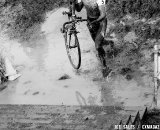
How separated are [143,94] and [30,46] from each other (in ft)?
19.1

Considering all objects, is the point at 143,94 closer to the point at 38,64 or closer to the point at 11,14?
the point at 38,64

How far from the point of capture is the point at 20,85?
32.7 ft

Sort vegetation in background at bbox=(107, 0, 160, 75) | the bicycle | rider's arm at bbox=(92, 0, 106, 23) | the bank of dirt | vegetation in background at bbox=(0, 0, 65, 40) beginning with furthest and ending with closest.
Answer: vegetation in background at bbox=(0, 0, 65, 40)
vegetation in background at bbox=(107, 0, 160, 75)
the bicycle
rider's arm at bbox=(92, 0, 106, 23)
the bank of dirt

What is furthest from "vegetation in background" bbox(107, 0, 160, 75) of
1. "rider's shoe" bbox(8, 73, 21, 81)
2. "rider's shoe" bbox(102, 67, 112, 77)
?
"rider's shoe" bbox(8, 73, 21, 81)

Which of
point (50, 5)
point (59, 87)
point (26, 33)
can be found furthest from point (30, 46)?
point (59, 87)

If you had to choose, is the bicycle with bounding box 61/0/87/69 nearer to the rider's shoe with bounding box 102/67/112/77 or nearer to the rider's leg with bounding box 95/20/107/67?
the rider's leg with bounding box 95/20/107/67

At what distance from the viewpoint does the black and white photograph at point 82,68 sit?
6715mm

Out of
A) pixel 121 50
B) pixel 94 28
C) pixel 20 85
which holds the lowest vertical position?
pixel 20 85

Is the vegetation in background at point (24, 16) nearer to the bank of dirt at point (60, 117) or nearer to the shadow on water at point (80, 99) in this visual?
the shadow on water at point (80, 99)

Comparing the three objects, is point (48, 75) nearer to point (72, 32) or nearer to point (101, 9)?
point (72, 32)

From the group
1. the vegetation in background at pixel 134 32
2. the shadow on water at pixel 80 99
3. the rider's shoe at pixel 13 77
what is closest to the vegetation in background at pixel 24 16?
the rider's shoe at pixel 13 77

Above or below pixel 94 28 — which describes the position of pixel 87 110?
below

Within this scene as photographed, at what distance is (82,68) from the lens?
33.0 ft

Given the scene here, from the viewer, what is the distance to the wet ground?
8133 millimetres
